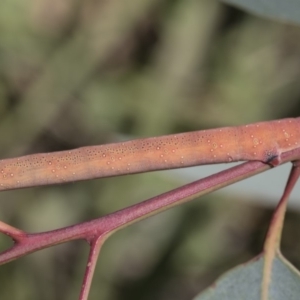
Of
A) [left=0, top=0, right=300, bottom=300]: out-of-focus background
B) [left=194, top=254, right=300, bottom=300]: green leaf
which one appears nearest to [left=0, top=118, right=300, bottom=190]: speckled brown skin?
[left=194, top=254, right=300, bottom=300]: green leaf

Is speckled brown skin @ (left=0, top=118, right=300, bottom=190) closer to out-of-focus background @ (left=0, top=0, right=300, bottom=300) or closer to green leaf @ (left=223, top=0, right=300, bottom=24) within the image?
green leaf @ (left=223, top=0, right=300, bottom=24)

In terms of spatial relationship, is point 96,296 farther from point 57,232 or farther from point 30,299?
point 57,232

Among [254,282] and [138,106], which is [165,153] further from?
[138,106]

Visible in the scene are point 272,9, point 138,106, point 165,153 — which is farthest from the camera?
point 138,106

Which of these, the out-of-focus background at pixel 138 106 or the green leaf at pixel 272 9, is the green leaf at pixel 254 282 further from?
the out-of-focus background at pixel 138 106

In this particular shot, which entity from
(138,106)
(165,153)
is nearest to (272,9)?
(165,153)

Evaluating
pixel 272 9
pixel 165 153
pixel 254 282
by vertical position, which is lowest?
pixel 254 282

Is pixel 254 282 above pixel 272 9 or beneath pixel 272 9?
beneath

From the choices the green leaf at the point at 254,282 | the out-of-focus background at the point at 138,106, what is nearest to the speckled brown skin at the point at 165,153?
the green leaf at the point at 254,282
